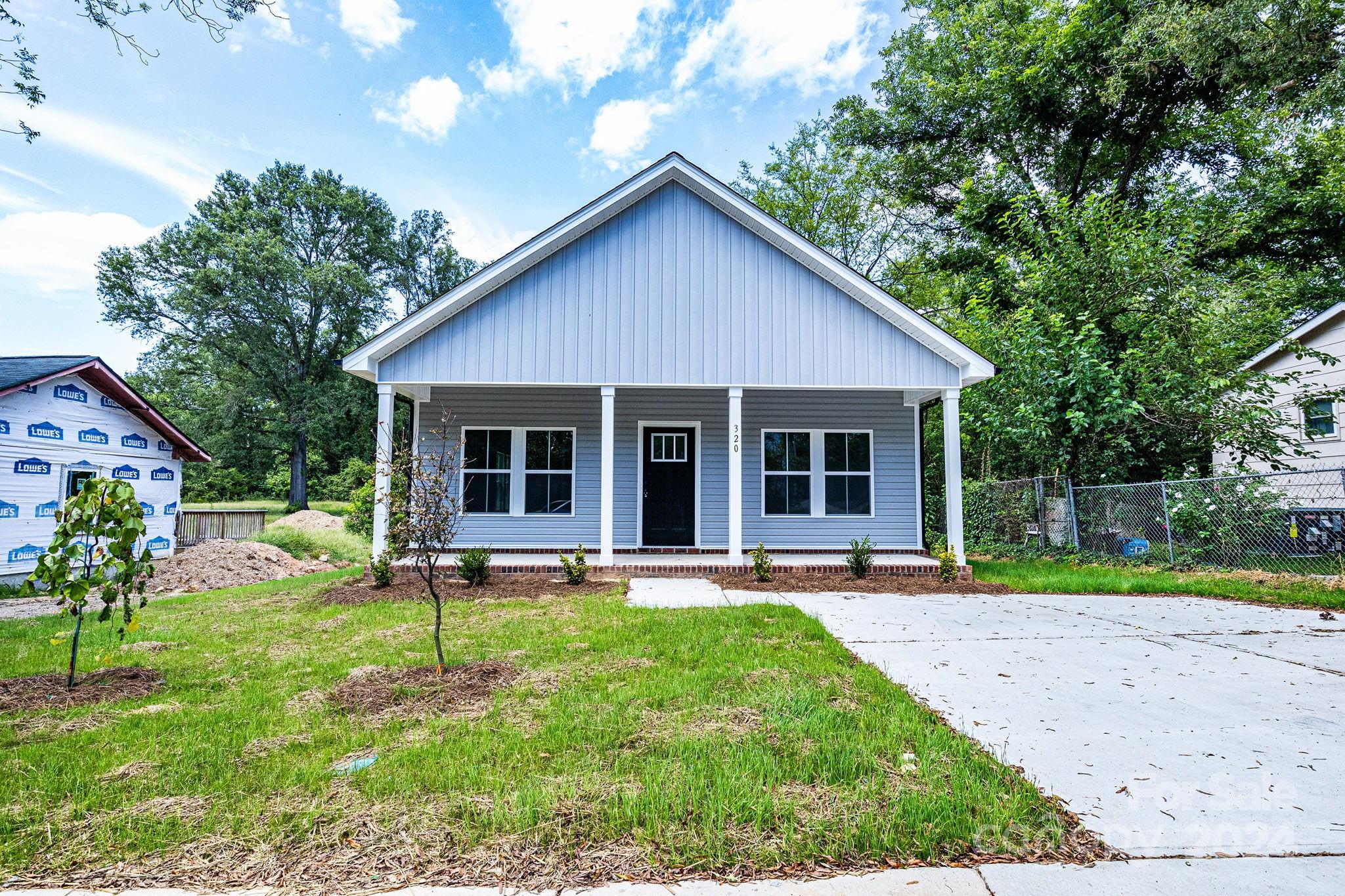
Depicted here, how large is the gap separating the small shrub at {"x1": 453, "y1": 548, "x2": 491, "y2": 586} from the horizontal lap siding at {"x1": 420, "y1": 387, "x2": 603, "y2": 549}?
2238mm

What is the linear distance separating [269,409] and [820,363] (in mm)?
28098

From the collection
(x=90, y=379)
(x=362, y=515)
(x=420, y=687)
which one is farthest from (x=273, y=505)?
(x=420, y=687)

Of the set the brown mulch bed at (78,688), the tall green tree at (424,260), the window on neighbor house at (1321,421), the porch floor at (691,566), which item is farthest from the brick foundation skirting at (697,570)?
the tall green tree at (424,260)

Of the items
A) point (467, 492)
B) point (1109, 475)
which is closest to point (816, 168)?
point (1109, 475)

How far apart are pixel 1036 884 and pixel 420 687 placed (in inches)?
131

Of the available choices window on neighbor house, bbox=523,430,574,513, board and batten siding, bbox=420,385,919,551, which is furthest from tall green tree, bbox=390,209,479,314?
window on neighbor house, bbox=523,430,574,513

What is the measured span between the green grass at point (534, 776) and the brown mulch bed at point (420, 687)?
14 centimetres

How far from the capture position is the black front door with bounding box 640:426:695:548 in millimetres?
10445

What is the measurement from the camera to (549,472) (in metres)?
10.4

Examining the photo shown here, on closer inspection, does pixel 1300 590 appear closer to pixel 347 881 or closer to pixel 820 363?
pixel 820 363

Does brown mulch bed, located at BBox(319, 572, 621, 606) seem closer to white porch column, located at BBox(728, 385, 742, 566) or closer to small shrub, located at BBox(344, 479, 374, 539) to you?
white porch column, located at BBox(728, 385, 742, 566)

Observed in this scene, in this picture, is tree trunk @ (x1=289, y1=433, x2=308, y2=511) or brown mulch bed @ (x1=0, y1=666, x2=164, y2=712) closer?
brown mulch bed @ (x1=0, y1=666, x2=164, y2=712)

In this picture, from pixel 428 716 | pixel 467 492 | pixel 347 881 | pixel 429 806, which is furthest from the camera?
pixel 467 492

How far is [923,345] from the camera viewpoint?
8914mm
